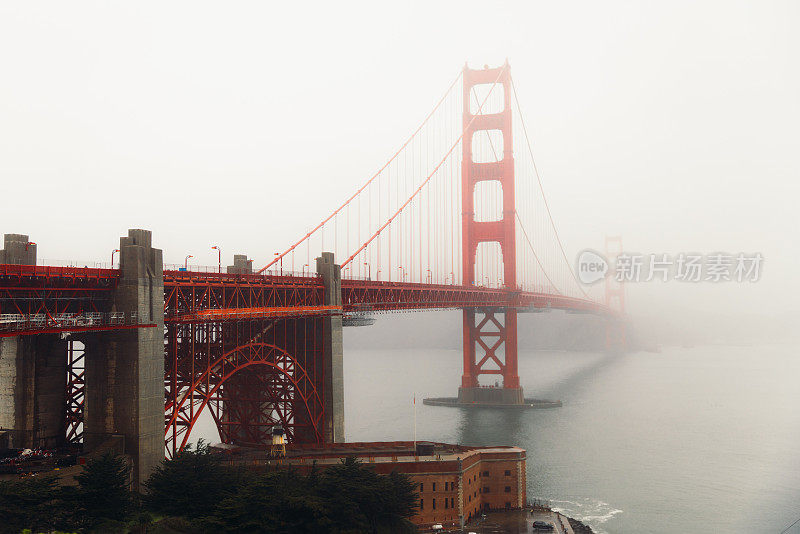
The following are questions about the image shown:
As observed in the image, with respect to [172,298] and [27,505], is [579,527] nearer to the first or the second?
[172,298]

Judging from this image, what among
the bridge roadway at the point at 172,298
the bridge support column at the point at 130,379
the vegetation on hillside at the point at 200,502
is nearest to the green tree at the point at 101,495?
the vegetation on hillside at the point at 200,502

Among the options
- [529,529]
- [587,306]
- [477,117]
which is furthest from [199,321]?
[587,306]

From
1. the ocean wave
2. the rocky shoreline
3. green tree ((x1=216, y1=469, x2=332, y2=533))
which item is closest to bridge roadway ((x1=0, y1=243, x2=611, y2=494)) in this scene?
green tree ((x1=216, y1=469, x2=332, y2=533))

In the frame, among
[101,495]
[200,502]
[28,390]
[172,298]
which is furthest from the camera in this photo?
[172,298]

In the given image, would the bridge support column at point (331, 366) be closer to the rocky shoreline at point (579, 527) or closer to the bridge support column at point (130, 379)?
the rocky shoreline at point (579, 527)

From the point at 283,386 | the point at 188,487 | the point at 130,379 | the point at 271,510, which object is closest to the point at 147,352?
the point at 130,379

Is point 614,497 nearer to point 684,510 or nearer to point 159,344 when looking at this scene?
point 684,510
